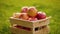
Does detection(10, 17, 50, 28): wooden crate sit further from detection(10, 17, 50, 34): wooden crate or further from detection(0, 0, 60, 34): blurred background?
detection(0, 0, 60, 34): blurred background

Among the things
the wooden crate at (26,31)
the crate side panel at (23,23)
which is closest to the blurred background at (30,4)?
the wooden crate at (26,31)

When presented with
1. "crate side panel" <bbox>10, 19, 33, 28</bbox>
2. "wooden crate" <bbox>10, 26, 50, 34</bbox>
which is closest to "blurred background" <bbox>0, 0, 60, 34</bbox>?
"wooden crate" <bbox>10, 26, 50, 34</bbox>

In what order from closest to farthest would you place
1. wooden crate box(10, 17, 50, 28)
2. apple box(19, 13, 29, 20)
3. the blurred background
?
wooden crate box(10, 17, 50, 28) < apple box(19, 13, 29, 20) < the blurred background

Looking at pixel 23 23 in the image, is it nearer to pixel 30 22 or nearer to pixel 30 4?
pixel 30 22

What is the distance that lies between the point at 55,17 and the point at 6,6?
5.34ft

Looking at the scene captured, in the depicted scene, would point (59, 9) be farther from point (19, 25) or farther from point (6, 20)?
point (19, 25)

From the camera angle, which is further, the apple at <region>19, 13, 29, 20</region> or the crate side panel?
the apple at <region>19, 13, 29, 20</region>

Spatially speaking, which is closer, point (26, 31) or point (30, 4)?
point (26, 31)

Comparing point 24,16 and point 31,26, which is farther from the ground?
point 24,16

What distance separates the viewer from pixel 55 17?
3955 millimetres

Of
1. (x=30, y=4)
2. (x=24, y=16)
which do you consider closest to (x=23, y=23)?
(x=24, y=16)

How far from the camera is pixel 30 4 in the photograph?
522cm

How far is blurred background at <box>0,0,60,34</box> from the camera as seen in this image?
10.7ft

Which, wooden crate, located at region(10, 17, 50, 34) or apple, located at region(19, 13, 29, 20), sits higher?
apple, located at region(19, 13, 29, 20)
